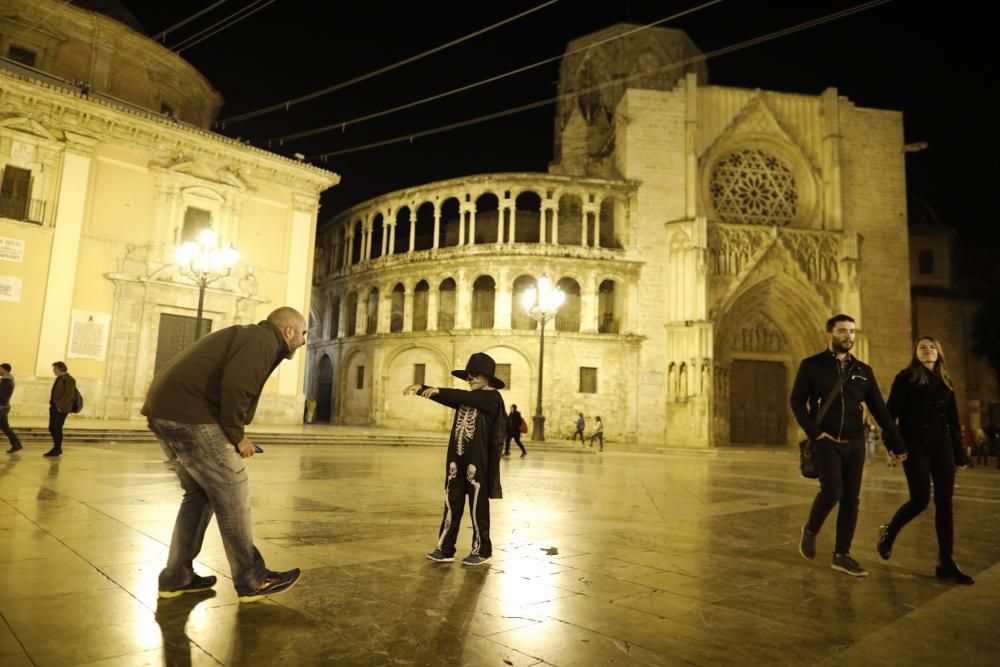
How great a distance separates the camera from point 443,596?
11.8 feet

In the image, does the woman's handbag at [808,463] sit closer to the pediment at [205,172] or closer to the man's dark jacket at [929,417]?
the man's dark jacket at [929,417]

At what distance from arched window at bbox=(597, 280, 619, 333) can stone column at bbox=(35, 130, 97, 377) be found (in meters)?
20.2

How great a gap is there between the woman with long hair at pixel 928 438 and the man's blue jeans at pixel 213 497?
14.8 feet

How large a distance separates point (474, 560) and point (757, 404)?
89.8 feet

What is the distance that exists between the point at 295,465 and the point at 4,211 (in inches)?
549

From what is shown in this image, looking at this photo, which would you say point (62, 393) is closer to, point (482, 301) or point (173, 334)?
point (173, 334)

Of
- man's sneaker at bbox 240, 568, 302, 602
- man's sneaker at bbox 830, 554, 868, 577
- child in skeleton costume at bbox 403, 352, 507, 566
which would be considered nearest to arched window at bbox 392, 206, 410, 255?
child in skeleton costume at bbox 403, 352, 507, 566

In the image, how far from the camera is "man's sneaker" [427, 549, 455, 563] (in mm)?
Answer: 4457

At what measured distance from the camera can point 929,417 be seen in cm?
473

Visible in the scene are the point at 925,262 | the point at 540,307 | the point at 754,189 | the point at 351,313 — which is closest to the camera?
the point at 540,307

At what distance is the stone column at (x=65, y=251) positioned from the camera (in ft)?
61.2

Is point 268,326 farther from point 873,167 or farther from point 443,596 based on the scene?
point 873,167

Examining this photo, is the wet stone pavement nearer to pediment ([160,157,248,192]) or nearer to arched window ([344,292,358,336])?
pediment ([160,157,248,192])

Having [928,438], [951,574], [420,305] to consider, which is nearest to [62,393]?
[928,438]
